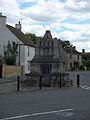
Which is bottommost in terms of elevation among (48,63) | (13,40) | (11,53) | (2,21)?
(48,63)

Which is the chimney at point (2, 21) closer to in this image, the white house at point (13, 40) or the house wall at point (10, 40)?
the white house at point (13, 40)

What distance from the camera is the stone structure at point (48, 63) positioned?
32469mm

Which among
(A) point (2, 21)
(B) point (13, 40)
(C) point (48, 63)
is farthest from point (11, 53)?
(C) point (48, 63)

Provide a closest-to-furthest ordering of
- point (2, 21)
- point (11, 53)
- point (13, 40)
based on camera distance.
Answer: point (11, 53), point (2, 21), point (13, 40)

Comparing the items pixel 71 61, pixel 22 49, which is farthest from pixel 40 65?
pixel 71 61

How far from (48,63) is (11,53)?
109 feet

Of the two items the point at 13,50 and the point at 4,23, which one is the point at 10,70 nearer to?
the point at 13,50

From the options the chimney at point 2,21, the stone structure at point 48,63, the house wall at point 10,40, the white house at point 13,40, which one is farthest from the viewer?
the house wall at point 10,40

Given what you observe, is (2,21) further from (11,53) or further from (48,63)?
(48,63)

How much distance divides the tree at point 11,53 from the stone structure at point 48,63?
2848 centimetres

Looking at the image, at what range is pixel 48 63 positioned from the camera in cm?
3344

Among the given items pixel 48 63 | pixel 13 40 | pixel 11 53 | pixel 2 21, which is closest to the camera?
pixel 48 63

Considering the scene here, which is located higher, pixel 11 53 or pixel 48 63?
pixel 11 53

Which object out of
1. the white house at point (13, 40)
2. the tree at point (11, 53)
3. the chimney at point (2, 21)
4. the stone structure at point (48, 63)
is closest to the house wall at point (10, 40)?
the white house at point (13, 40)
